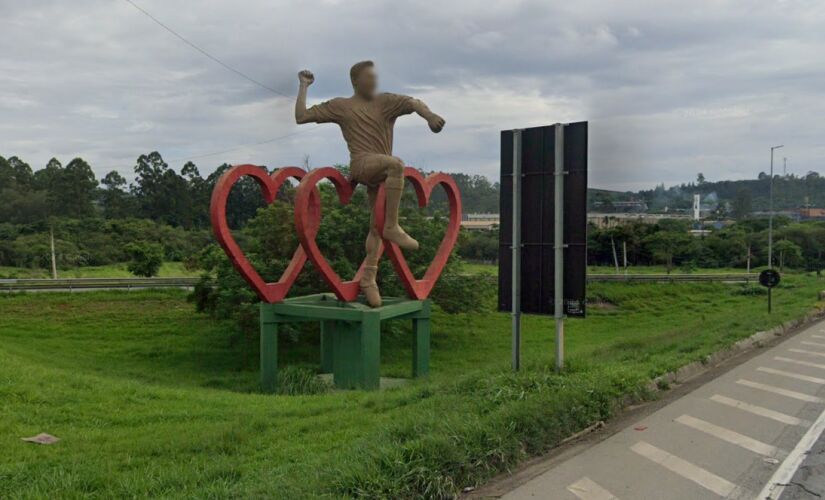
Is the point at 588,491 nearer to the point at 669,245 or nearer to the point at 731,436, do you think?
the point at 731,436

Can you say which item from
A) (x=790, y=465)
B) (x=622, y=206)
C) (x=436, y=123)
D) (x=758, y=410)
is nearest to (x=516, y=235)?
(x=758, y=410)

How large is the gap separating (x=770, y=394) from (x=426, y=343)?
6.04 metres

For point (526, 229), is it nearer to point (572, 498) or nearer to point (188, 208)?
point (572, 498)

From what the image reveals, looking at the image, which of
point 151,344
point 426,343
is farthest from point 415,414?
point 151,344

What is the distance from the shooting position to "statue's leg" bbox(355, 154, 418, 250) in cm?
1034

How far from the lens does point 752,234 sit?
39.5 meters

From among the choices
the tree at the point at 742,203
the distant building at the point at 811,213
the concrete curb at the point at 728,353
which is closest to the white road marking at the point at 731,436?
the concrete curb at the point at 728,353

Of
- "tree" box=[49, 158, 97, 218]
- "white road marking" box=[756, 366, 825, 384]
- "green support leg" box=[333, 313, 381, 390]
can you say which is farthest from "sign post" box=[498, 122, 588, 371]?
"tree" box=[49, 158, 97, 218]

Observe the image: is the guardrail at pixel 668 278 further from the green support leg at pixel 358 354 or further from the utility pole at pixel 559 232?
the utility pole at pixel 559 232

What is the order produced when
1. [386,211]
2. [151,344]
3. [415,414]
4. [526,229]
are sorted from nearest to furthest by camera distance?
[415,414] → [526,229] → [386,211] → [151,344]

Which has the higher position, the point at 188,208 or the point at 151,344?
the point at 188,208

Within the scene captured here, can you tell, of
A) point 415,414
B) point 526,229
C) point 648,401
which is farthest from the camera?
point 526,229

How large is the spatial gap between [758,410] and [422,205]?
6697 mm

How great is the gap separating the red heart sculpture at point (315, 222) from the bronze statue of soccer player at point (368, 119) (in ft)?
1.55
